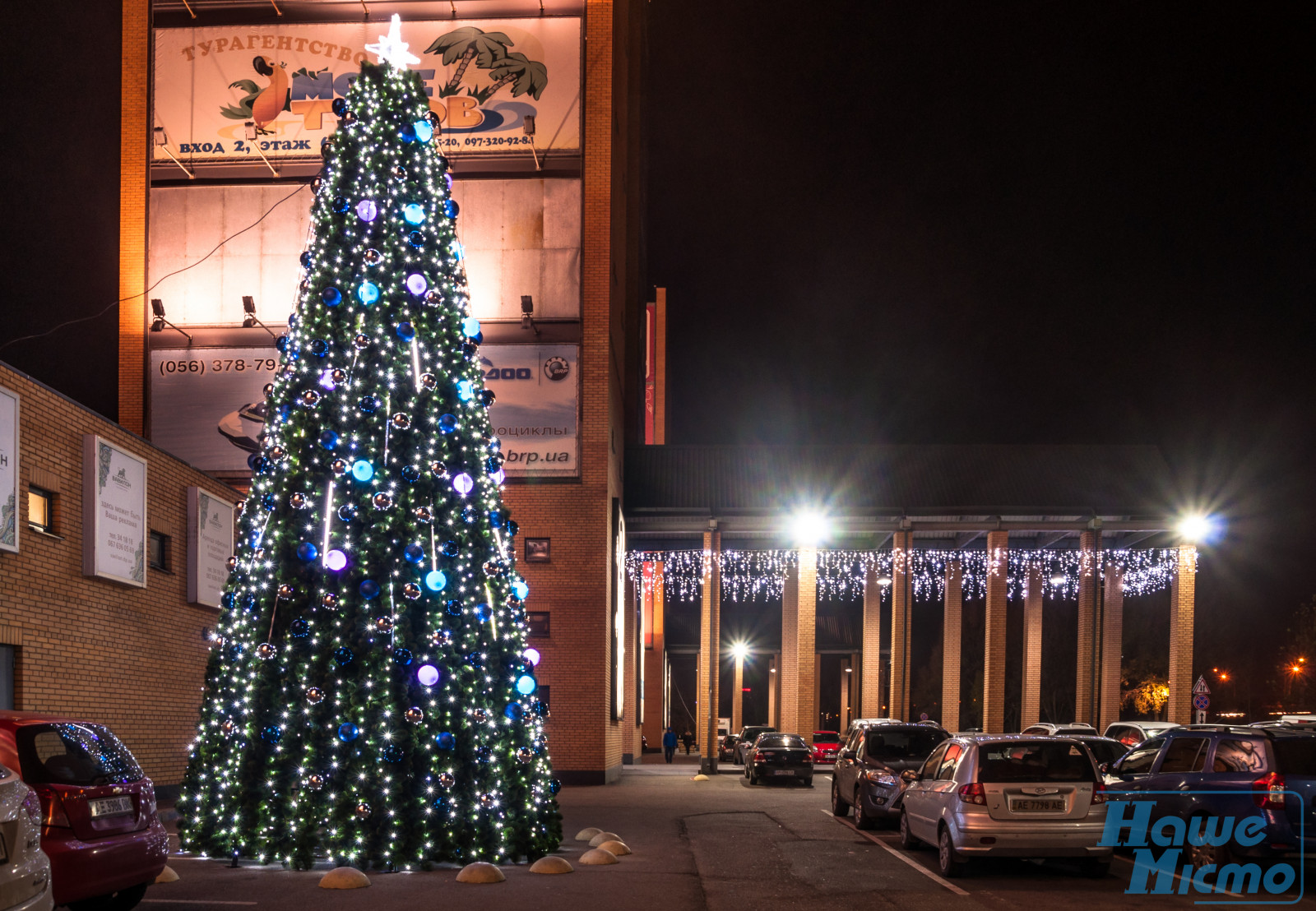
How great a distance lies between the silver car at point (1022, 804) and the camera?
11555mm

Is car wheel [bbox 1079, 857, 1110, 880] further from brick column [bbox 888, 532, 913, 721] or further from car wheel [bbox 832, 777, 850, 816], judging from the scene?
brick column [bbox 888, 532, 913, 721]

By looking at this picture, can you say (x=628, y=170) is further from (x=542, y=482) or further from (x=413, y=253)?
(x=413, y=253)

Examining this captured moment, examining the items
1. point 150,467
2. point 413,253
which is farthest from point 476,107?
point 413,253

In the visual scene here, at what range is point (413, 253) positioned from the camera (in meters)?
12.0

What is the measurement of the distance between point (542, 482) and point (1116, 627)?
2303 cm

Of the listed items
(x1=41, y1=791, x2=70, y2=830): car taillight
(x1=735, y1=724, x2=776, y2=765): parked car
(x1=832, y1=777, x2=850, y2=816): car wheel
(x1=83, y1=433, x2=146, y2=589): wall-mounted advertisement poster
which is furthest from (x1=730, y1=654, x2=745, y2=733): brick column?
(x1=41, y1=791, x2=70, y2=830): car taillight

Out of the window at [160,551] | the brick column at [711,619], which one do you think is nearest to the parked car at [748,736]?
the brick column at [711,619]

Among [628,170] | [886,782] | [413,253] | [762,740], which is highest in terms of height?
[628,170]

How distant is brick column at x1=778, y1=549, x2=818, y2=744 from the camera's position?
3953 centimetres

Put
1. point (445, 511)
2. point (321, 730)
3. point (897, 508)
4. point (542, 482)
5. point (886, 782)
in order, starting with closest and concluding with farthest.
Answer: point (321, 730) → point (445, 511) → point (886, 782) → point (542, 482) → point (897, 508)

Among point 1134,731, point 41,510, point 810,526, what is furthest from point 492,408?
point 1134,731

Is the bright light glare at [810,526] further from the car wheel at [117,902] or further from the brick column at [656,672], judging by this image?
the car wheel at [117,902]

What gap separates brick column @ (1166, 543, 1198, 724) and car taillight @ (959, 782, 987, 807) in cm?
2831

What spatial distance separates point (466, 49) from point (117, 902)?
24.4 m
